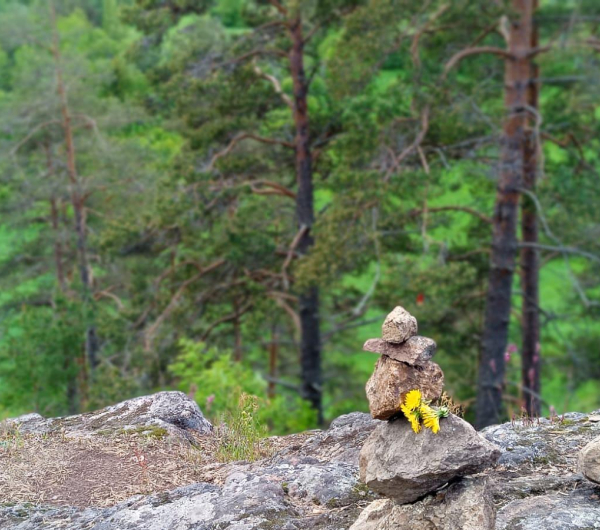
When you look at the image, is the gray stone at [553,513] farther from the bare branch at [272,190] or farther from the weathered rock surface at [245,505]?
the bare branch at [272,190]

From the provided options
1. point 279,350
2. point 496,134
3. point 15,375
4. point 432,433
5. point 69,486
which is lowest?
point 279,350

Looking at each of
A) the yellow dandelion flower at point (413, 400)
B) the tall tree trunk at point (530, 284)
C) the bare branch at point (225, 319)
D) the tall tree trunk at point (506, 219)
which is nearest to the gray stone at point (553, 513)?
the yellow dandelion flower at point (413, 400)

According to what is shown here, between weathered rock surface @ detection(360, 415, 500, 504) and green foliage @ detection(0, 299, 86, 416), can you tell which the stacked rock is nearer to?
weathered rock surface @ detection(360, 415, 500, 504)

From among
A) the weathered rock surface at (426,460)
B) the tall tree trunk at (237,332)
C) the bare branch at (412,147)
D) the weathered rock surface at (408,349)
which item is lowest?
the tall tree trunk at (237,332)

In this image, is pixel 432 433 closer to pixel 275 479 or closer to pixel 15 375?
pixel 275 479

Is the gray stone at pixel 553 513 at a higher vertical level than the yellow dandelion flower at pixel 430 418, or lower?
lower

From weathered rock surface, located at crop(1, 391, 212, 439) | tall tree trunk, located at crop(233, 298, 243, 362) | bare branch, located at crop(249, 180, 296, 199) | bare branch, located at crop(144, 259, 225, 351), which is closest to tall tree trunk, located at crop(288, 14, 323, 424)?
bare branch, located at crop(249, 180, 296, 199)

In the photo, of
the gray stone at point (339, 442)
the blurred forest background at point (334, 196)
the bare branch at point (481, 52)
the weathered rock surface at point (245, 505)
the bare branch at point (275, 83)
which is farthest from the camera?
the bare branch at point (275, 83)

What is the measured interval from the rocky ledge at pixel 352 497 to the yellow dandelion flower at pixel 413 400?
18 centimetres

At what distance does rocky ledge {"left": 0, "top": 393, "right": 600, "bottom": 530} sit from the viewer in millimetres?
3961

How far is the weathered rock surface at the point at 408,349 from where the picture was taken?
409cm

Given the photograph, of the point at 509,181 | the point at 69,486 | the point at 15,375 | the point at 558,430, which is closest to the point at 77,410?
the point at 15,375

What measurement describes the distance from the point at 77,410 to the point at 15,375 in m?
1.90

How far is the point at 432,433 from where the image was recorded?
397cm
